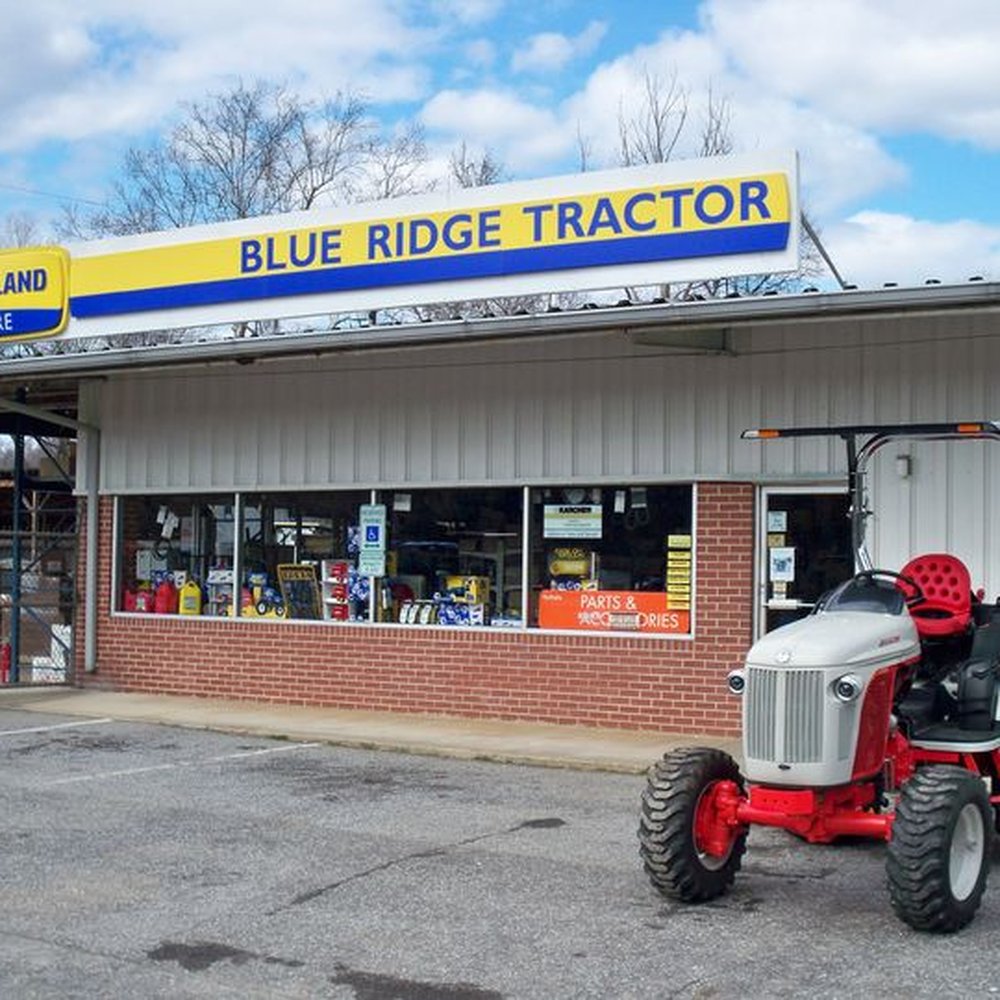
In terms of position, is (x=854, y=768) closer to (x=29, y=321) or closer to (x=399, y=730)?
(x=399, y=730)

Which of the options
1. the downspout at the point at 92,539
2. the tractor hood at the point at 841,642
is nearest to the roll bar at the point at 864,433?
the tractor hood at the point at 841,642

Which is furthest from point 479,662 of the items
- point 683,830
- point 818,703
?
point 818,703

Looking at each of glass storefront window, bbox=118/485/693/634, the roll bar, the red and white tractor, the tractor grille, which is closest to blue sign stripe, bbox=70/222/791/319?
glass storefront window, bbox=118/485/693/634

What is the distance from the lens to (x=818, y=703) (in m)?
6.90

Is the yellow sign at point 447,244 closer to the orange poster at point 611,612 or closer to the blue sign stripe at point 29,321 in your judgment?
the blue sign stripe at point 29,321

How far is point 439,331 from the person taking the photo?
1230 centimetres

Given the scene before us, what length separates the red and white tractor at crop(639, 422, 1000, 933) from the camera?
661 centimetres

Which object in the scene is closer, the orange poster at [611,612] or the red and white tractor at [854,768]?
the red and white tractor at [854,768]

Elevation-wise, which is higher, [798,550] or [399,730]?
[798,550]

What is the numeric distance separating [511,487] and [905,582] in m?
6.36

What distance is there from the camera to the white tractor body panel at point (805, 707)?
6.90 m

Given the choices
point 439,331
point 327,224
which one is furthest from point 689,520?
point 327,224

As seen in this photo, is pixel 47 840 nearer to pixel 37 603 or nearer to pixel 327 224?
pixel 327 224

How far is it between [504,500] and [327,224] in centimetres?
309
